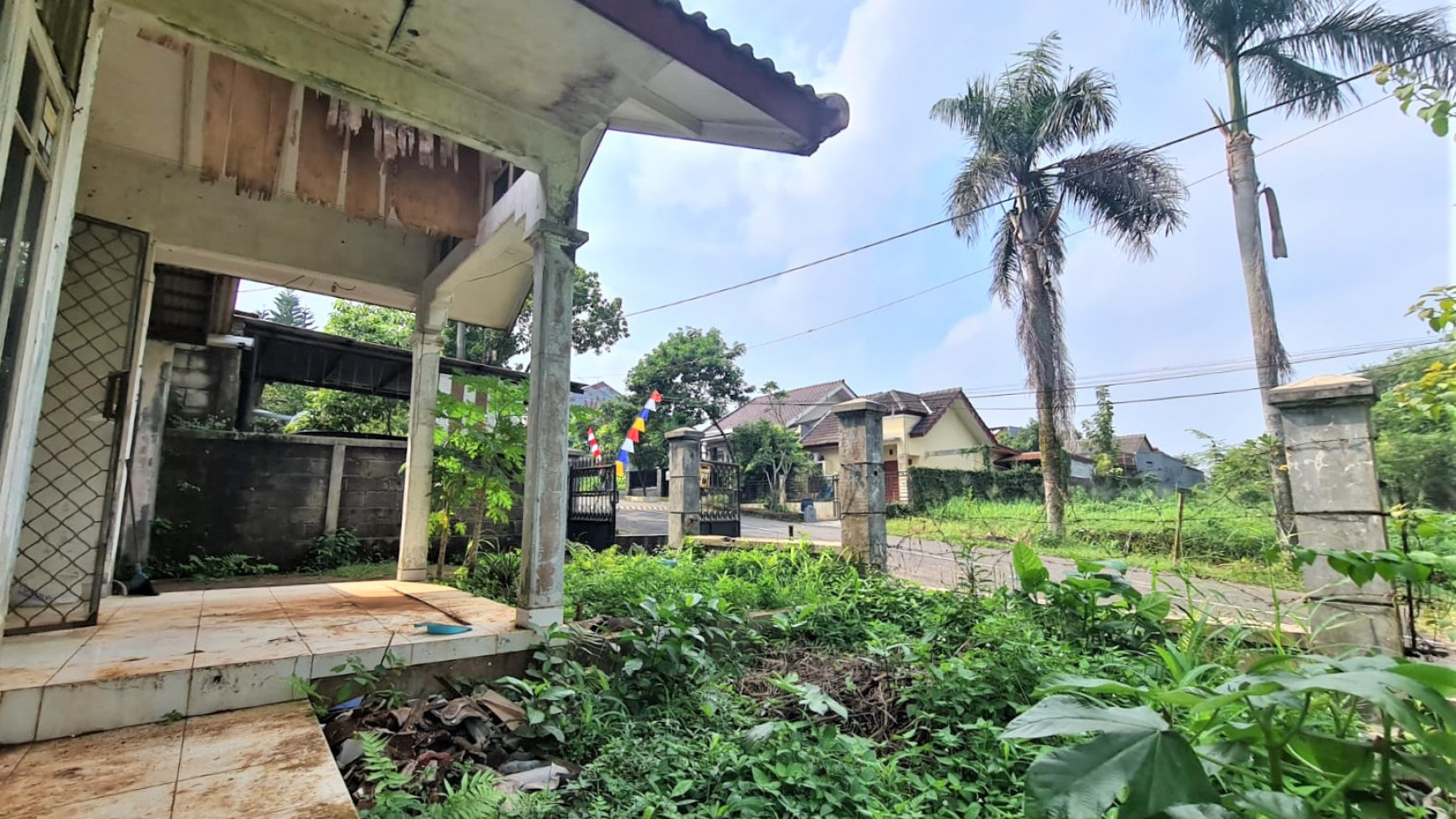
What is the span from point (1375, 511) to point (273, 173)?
17.5ft

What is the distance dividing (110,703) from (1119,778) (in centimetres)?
277

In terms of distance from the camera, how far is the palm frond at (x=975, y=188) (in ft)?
37.0

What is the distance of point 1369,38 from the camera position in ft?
27.9

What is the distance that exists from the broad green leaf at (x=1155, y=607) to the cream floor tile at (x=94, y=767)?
354 cm

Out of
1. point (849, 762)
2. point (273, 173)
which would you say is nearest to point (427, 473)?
point (273, 173)

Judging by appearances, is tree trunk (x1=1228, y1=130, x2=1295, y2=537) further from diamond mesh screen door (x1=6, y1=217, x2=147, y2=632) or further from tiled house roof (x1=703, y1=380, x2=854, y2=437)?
tiled house roof (x1=703, y1=380, x2=854, y2=437)

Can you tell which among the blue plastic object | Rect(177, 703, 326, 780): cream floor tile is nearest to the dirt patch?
the blue plastic object

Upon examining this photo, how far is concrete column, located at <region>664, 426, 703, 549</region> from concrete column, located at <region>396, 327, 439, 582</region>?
8.54 feet

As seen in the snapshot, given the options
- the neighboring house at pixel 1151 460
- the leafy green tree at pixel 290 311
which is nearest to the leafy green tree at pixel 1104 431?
the neighboring house at pixel 1151 460

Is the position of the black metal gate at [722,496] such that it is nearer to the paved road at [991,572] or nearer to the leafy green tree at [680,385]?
the paved road at [991,572]

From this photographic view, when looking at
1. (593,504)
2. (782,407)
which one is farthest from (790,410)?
(593,504)

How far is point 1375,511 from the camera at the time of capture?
8.36 ft

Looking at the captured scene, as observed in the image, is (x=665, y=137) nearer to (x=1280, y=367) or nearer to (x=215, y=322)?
(x=215, y=322)

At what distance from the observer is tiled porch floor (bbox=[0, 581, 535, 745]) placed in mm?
1850
